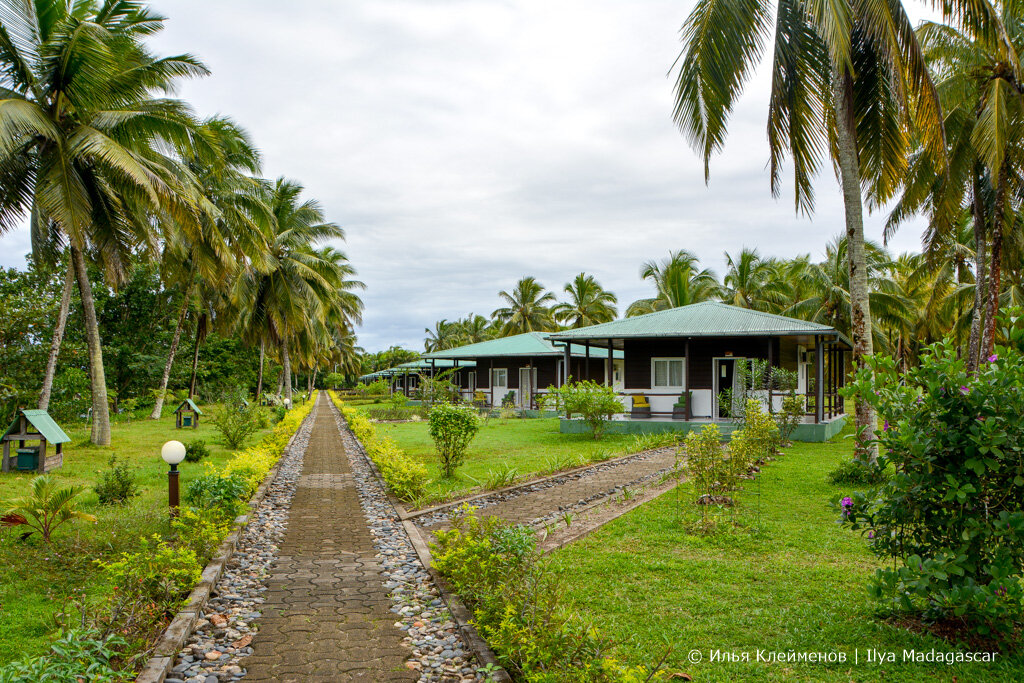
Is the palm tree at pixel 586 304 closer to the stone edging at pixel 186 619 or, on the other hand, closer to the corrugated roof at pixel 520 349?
the corrugated roof at pixel 520 349

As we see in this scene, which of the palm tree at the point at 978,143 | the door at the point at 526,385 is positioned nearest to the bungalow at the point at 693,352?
the palm tree at the point at 978,143

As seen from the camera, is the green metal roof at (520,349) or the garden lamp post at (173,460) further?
the green metal roof at (520,349)

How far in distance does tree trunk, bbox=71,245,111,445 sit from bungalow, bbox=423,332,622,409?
692 inches

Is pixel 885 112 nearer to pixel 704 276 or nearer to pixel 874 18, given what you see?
pixel 874 18

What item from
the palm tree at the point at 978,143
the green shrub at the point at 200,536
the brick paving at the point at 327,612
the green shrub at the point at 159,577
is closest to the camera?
the brick paving at the point at 327,612

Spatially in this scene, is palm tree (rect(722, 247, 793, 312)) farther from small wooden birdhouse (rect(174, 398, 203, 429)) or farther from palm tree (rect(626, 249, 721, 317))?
small wooden birdhouse (rect(174, 398, 203, 429))

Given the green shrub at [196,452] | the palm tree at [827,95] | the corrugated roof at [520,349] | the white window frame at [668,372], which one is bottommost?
the green shrub at [196,452]

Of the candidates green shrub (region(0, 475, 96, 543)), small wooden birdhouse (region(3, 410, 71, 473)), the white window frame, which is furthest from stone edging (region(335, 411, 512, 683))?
the white window frame

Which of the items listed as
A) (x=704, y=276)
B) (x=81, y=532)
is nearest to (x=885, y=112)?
(x=81, y=532)

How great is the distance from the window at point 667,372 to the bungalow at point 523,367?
25.9ft

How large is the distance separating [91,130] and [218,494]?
31.7ft

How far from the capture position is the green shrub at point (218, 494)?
695cm

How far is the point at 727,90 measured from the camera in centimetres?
909

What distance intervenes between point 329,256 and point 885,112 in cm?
3403
